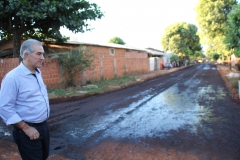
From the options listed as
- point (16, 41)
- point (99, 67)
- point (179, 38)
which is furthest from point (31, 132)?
point (179, 38)

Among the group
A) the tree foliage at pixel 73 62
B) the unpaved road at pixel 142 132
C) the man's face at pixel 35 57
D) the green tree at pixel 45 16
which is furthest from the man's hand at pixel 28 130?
the tree foliage at pixel 73 62

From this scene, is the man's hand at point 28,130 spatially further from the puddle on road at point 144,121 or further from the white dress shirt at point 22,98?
the puddle on road at point 144,121

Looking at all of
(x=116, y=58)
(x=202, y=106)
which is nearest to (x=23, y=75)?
(x=202, y=106)

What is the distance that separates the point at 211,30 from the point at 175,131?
2164 cm

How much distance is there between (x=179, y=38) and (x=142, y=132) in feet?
153

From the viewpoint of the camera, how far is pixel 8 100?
88.3 inches

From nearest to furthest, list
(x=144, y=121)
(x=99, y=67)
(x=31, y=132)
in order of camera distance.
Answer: (x=31, y=132)
(x=144, y=121)
(x=99, y=67)

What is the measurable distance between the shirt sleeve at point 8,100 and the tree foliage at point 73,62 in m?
10.6

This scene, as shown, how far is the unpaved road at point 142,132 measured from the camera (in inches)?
165

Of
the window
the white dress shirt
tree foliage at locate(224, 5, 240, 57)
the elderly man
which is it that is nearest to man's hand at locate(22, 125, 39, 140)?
the elderly man

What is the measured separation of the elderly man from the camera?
7.40 feet

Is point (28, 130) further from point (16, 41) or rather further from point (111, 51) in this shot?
point (111, 51)

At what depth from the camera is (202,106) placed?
8352 millimetres

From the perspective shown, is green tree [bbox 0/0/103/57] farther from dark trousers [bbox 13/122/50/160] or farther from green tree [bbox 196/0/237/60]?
green tree [bbox 196/0/237/60]
